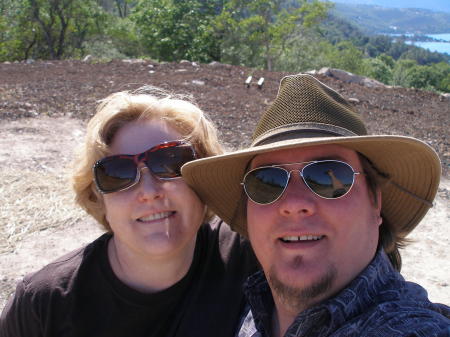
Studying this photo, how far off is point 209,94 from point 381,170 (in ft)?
27.4

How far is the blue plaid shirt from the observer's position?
4.45ft

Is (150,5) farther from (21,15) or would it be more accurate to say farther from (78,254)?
(78,254)

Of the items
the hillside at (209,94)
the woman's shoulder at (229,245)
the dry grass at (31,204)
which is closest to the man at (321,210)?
the woman's shoulder at (229,245)

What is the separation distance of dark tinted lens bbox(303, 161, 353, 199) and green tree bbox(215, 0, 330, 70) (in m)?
22.7

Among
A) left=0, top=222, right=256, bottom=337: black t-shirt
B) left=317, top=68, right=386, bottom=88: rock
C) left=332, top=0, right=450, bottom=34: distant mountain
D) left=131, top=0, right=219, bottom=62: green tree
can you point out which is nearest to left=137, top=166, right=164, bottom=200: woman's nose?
left=0, top=222, right=256, bottom=337: black t-shirt

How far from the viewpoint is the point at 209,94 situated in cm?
999

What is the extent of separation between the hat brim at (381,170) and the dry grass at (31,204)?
296 centimetres

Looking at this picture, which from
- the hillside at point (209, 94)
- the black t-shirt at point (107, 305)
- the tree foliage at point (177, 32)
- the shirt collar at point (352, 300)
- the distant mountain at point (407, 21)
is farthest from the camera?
the distant mountain at point (407, 21)

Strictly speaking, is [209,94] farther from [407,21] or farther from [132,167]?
[407,21]

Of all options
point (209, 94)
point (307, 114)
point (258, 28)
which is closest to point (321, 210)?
point (307, 114)

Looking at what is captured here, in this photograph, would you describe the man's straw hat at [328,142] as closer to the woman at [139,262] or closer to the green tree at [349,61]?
the woman at [139,262]

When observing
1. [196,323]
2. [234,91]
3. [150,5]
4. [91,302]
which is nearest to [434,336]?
[196,323]

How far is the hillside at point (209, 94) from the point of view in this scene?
324 inches

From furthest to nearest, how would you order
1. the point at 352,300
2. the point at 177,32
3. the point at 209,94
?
the point at 177,32 → the point at 209,94 → the point at 352,300
